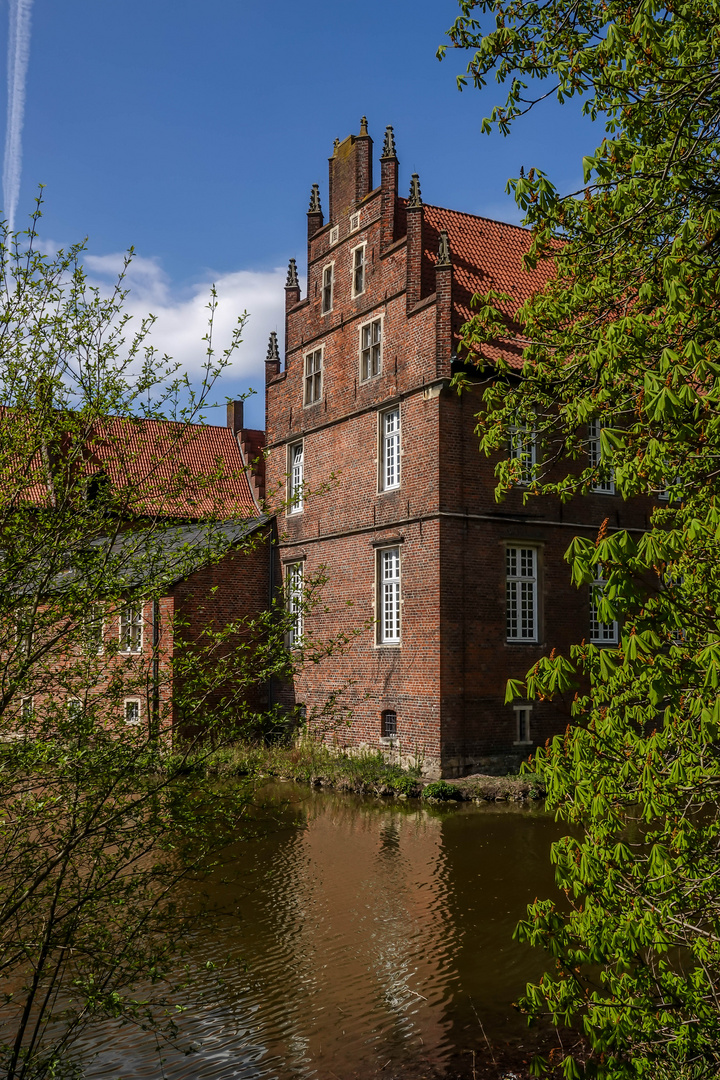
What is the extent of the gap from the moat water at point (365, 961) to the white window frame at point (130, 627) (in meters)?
1.27

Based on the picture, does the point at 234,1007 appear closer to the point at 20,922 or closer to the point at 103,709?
the point at 20,922

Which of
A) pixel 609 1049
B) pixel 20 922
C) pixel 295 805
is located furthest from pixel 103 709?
pixel 295 805

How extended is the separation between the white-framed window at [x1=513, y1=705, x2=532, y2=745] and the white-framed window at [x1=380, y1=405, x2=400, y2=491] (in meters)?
5.06

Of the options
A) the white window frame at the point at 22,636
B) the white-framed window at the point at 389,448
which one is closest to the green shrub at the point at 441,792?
the white-framed window at the point at 389,448

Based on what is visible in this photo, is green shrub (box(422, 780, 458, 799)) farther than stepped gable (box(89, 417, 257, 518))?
Yes

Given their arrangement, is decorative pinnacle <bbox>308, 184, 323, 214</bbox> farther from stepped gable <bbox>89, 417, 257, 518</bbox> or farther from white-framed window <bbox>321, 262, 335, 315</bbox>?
stepped gable <bbox>89, 417, 257, 518</bbox>

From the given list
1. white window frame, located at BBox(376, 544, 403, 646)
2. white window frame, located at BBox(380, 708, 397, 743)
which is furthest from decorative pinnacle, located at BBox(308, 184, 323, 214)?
white window frame, located at BBox(380, 708, 397, 743)

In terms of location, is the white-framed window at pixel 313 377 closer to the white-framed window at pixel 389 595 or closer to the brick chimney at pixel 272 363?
the brick chimney at pixel 272 363

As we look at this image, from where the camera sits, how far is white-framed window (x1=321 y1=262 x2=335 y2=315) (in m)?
22.1

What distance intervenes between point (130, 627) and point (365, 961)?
4.24 meters

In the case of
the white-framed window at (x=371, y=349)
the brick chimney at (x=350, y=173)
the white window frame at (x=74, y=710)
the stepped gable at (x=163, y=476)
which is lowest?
the white window frame at (x=74, y=710)

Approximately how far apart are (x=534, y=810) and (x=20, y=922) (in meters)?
11.4

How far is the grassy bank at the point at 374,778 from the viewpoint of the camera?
625 inches

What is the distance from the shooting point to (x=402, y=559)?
1841 centimetres
